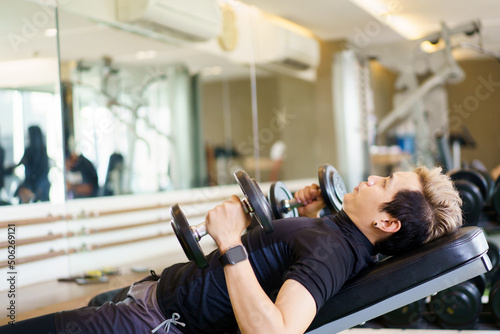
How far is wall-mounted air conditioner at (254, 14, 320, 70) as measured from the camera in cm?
574

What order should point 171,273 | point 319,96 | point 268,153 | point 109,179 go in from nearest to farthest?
point 171,273 → point 109,179 → point 268,153 → point 319,96

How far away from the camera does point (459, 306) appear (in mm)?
2461

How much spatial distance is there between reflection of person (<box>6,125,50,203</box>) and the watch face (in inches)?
89.2

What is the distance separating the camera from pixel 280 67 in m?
6.10

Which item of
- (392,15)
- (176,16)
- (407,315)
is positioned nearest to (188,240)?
(407,315)

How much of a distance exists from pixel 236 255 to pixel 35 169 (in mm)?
2364

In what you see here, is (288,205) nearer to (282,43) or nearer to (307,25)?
(282,43)

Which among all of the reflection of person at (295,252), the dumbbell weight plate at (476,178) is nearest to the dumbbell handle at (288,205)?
the reflection of person at (295,252)

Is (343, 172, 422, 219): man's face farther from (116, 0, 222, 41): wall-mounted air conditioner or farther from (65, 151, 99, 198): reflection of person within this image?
(116, 0, 222, 41): wall-mounted air conditioner

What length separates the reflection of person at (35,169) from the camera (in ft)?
10.4

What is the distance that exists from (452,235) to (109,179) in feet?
9.59

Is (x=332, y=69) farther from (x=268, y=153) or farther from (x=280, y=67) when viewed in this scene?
(x=268, y=153)

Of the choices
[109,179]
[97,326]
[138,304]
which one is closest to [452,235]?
[138,304]

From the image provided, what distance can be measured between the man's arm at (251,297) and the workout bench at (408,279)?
0.25 meters
